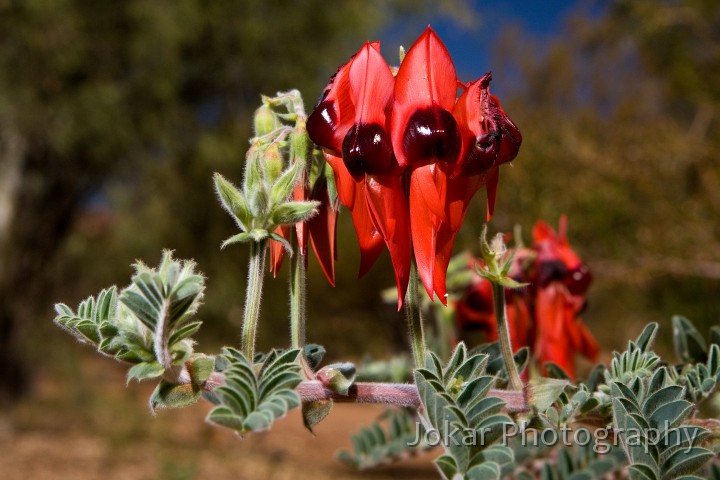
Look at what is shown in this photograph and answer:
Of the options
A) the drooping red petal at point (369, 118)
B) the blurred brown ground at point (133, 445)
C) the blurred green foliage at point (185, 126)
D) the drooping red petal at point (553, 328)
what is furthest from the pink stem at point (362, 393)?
the blurred brown ground at point (133, 445)

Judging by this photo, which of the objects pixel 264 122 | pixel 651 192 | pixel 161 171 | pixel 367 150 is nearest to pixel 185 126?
pixel 161 171

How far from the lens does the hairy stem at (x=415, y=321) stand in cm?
39

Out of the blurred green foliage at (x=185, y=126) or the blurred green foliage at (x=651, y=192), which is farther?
the blurred green foliage at (x=185, y=126)

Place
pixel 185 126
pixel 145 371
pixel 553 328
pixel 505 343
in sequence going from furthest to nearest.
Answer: pixel 185 126, pixel 553 328, pixel 505 343, pixel 145 371

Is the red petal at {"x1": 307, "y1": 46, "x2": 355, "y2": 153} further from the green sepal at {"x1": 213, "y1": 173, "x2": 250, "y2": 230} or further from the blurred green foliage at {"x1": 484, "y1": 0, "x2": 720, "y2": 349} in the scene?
the blurred green foliage at {"x1": 484, "y1": 0, "x2": 720, "y2": 349}

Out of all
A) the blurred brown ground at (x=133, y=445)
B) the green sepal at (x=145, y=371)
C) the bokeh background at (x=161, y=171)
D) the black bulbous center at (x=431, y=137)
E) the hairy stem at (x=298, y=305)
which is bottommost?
the green sepal at (x=145, y=371)

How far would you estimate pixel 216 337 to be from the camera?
244 inches

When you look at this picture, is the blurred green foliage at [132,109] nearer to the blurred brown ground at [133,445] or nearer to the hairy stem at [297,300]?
the blurred brown ground at [133,445]

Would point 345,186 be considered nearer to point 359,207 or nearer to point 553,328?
point 359,207

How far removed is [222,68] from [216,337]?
6.88ft

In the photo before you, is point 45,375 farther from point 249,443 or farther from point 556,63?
point 556,63

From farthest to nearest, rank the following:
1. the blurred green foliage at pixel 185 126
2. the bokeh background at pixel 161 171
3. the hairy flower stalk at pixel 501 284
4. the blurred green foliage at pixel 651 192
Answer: the bokeh background at pixel 161 171 < the blurred green foliage at pixel 185 126 < the blurred green foliage at pixel 651 192 < the hairy flower stalk at pixel 501 284

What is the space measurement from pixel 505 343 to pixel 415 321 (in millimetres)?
65

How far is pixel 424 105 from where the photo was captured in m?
0.39
